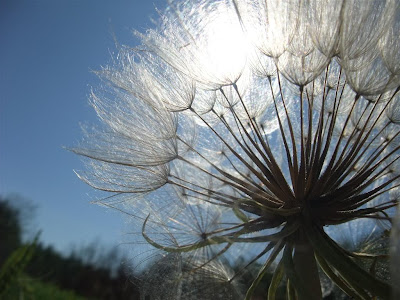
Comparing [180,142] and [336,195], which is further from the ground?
[180,142]

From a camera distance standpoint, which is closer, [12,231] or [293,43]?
[293,43]


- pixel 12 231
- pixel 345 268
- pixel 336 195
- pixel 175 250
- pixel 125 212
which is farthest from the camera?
pixel 12 231

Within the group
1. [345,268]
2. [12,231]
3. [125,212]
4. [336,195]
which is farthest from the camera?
[12,231]

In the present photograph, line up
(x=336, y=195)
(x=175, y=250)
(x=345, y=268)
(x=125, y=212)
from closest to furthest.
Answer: (x=345, y=268), (x=336, y=195), (x=175, y=250), (x=125, y=212)

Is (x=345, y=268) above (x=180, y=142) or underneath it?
underneath

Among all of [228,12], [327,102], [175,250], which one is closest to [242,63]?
[228,12]

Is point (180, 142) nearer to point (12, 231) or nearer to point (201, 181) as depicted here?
point (201, 181)

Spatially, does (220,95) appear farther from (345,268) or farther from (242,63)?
(345,268)

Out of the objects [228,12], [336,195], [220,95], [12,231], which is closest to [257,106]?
[220,95]

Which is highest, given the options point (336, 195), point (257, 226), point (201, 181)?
point (201, 181)
